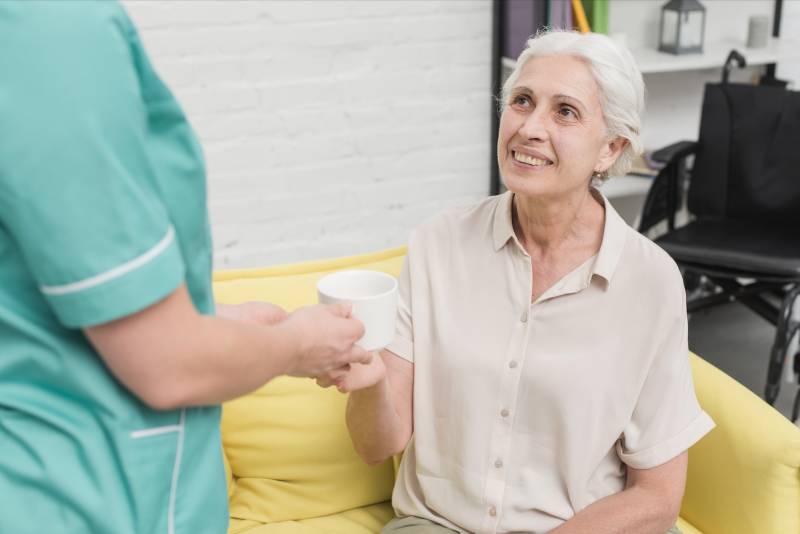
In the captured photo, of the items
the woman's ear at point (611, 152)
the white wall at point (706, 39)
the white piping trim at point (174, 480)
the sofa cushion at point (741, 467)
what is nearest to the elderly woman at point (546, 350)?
the woman's ear at point (611, 152)

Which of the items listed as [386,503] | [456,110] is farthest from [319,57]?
[386,503]

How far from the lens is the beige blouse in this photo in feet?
3.99

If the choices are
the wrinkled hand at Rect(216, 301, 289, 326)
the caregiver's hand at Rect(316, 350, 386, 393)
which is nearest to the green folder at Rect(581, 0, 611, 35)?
the caregiver's hand at Rect(316, 350, 386, 393)

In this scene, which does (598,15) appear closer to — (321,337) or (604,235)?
(604,235)

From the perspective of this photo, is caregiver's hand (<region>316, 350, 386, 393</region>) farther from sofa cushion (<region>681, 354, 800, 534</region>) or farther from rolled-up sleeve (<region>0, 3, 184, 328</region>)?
sofa cushion (<region>681, 354, 800, 534</region>)

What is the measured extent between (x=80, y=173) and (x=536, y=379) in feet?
2.96

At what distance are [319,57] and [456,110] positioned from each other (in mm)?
600

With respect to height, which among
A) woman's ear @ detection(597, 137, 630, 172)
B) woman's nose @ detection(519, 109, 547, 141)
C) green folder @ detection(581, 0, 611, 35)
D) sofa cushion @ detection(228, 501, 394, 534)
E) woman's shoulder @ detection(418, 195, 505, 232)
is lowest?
sofa cushion @ detection(228, 501, 394, 534)

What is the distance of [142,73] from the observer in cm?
58

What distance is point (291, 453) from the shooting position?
1471 mm

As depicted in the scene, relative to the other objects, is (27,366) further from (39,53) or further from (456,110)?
(456,110)

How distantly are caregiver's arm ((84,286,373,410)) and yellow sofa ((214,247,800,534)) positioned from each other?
837 millimetres

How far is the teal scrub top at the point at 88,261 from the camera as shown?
19.8 inches

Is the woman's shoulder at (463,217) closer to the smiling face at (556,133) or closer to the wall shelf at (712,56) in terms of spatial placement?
the smiling face at (556,133)
